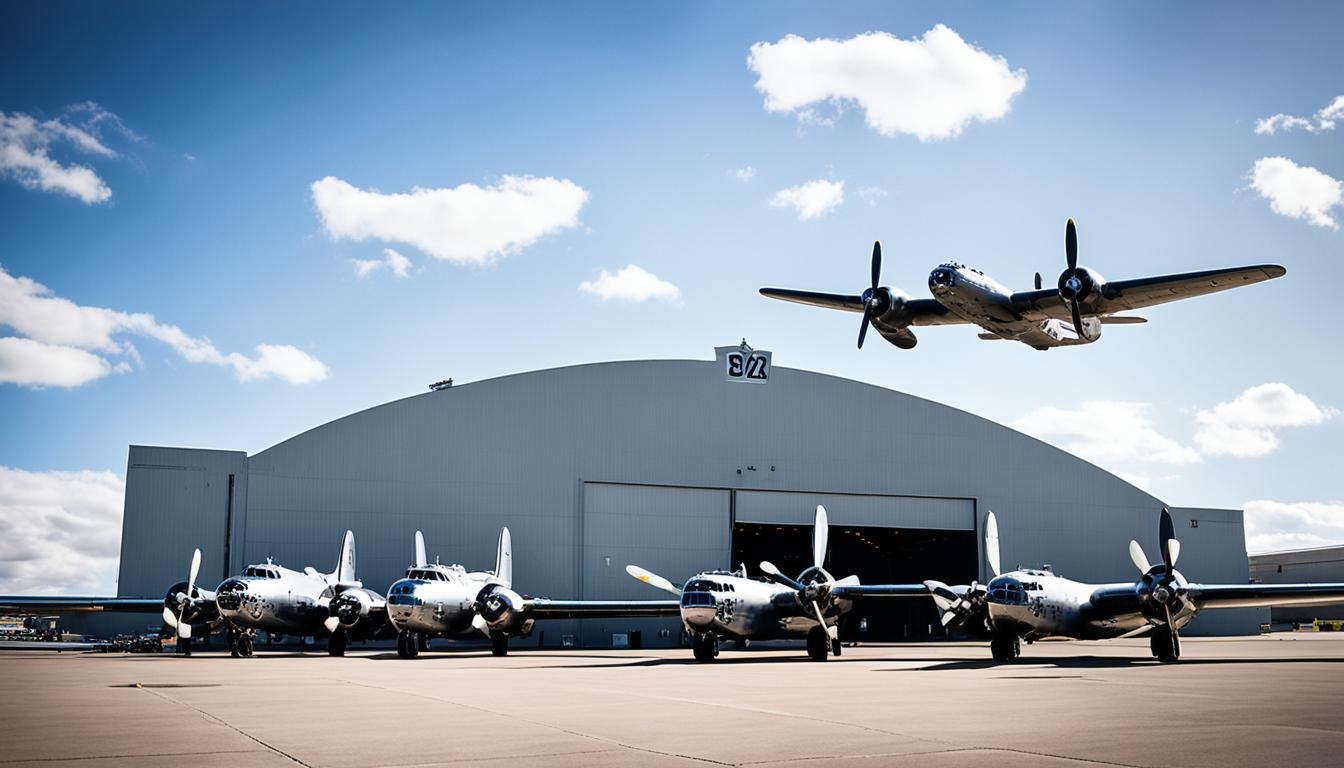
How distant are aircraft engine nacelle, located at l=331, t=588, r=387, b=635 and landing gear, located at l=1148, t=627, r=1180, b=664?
26.9m

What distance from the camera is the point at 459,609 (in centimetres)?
3891

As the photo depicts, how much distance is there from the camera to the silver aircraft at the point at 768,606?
3456 centimetres

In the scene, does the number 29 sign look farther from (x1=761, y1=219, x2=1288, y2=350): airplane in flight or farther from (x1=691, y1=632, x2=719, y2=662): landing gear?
(x1=691, y1=632, x2=719, y2=662): landing gear

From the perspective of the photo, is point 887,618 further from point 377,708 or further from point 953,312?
point 377,708

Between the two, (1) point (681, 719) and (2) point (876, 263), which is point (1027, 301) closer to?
(2) point (876, 263)

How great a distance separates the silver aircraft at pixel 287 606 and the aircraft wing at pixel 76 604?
17.6ft

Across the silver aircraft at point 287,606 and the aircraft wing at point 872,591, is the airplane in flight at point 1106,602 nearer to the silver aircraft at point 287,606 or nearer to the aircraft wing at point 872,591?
the aircraft wing at point 872,591

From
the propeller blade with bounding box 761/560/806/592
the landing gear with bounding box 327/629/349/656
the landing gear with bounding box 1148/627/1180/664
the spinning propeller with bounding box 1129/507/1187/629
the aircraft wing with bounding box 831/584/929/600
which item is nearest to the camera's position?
A: the spinning propeller with bounding box 1129/507/1187/629

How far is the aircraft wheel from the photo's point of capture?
36125mm

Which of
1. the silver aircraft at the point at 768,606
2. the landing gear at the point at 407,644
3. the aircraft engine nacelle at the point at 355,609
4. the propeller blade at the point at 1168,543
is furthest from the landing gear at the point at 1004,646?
the aircraft engine nacelle at the point at 355,609

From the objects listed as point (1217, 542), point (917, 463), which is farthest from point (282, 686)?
point (1217, 542)

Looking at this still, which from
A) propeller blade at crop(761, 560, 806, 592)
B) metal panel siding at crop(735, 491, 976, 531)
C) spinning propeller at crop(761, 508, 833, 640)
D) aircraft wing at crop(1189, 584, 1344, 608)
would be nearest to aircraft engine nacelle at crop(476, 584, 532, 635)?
propeller blade at crop(761, 560, 806, 592)

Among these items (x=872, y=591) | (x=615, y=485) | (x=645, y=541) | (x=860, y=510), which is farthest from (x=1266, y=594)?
(x=615, y=485)

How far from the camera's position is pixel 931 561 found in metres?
69.8
